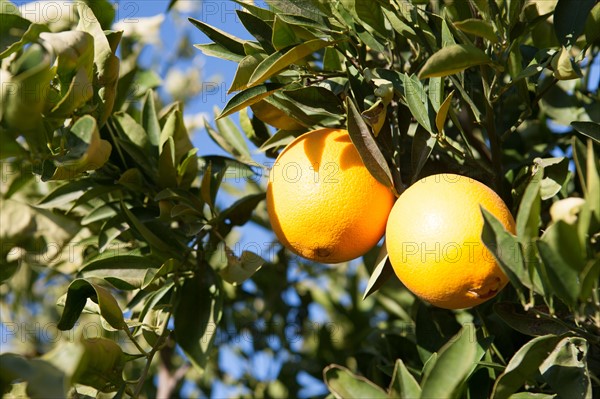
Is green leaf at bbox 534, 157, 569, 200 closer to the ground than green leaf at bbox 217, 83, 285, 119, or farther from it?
closer to the ground

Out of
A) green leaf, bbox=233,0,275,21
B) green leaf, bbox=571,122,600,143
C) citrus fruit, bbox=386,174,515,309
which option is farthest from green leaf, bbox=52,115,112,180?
green leaf, bbox=571,122,600,143

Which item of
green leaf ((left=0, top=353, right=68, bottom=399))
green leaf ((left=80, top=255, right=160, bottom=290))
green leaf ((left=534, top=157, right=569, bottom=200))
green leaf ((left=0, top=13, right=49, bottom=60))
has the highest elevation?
green leaf ((left=0, top=13, right=49, bottom=60))

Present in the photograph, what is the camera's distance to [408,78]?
52.9 inches

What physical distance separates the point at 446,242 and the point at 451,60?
11.4 inches

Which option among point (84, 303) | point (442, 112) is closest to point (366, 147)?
point (442, 112)

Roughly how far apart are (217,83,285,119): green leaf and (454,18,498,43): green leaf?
0.38 metres

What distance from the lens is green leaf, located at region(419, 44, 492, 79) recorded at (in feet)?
3.59

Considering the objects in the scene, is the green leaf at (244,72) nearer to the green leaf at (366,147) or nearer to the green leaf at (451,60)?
the green leaf at (366,147)

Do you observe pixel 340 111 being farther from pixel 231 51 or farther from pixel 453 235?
pixel 453 235

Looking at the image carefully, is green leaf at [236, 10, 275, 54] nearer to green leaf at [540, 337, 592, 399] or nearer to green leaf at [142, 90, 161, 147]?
green leaf at [142, 90, 161, 147]

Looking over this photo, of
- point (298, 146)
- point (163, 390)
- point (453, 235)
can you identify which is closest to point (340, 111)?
point (298, 146)

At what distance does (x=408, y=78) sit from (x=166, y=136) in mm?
607

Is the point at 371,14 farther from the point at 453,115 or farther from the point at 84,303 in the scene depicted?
the point at 84,303

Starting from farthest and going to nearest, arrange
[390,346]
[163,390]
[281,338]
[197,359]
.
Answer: [281,338]
[163,390]
[390,346]
[197,359]
